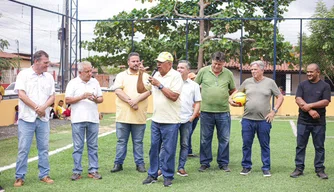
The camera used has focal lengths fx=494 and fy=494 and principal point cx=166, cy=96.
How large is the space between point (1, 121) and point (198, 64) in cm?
808

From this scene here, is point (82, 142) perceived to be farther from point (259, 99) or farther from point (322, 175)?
point (322, 175)

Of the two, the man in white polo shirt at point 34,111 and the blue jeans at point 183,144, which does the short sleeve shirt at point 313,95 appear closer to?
the blue jeans at point 183,144

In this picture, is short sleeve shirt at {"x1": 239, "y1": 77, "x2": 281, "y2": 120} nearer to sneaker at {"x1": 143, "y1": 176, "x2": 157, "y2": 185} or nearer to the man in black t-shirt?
the man in black t-shirt

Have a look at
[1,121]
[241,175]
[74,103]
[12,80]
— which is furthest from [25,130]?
[12,80]

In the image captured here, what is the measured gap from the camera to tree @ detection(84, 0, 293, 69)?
1898cm

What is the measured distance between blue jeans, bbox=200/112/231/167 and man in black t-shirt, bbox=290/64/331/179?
1.12 m

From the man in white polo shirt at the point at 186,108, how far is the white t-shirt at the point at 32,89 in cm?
207

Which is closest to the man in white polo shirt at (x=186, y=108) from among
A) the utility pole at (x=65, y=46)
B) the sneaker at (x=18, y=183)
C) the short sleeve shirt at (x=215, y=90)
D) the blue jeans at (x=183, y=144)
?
the blue jeans at (x=183, y=144)

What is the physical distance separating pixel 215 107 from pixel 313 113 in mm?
1501

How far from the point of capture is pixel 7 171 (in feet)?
24.7

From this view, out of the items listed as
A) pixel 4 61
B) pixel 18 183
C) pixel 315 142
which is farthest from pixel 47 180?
pixel 4 61

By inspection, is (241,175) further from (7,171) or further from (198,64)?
(198,64)

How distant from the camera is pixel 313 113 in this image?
7348mm

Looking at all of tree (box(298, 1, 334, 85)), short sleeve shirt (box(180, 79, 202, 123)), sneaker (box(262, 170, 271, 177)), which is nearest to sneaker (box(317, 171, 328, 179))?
sneaker (box(262, 170, 271, 177))
